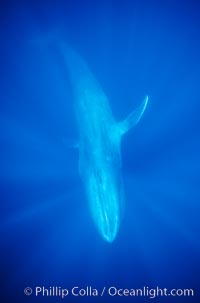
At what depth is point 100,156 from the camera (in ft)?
12.5

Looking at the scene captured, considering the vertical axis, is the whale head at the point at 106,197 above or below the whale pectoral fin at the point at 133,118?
below

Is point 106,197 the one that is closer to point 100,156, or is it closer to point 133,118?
point 100,156

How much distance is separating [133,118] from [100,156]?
55 centimetres

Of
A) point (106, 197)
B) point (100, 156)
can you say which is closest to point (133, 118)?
point (100, 156)

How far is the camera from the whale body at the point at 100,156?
3.73m

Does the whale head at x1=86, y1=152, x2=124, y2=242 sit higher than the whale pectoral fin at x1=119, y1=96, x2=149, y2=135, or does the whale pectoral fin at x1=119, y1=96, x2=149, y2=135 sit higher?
the whale pectoral fin at x1=119, y1=96, x2=149, y2=135

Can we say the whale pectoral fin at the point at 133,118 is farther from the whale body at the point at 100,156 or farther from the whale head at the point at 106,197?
the whale head at the point at 106,197

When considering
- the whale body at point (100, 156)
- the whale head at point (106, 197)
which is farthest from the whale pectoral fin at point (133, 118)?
the whale head at point (106, 197)

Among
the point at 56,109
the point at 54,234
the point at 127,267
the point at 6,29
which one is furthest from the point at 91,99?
the point at 127,267

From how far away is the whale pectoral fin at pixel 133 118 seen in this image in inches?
144

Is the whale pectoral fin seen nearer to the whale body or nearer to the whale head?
the whale body

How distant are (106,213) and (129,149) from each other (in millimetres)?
742

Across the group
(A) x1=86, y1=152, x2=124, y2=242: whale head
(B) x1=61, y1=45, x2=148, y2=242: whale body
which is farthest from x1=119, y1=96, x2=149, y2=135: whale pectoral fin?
(A) x1=86, y1=152, x2=124, y2=242: whale head

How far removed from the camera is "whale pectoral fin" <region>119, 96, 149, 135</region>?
3.65 meters
